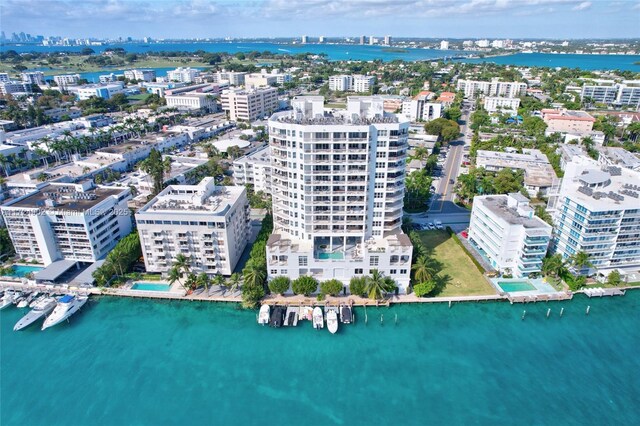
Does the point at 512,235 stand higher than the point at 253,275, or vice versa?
the point at 512,235

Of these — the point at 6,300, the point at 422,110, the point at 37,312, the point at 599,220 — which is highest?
the point at 599,220

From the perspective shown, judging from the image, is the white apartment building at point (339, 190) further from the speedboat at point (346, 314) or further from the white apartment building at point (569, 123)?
the white apartment building at point (569, 123)

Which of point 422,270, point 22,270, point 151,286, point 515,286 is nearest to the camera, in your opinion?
point 422,270

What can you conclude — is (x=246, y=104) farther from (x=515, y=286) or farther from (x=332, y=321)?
(x=515, y=286)

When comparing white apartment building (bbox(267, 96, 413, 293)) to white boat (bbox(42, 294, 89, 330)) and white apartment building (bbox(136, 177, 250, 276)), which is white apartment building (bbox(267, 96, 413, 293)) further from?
white boat (bbox(42, 294, 89, 330))

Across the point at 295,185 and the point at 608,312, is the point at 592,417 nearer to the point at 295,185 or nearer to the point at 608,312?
the point at 608,312

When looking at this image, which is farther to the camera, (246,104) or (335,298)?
(246,104)

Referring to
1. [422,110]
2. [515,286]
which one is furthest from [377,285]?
[422,110]
